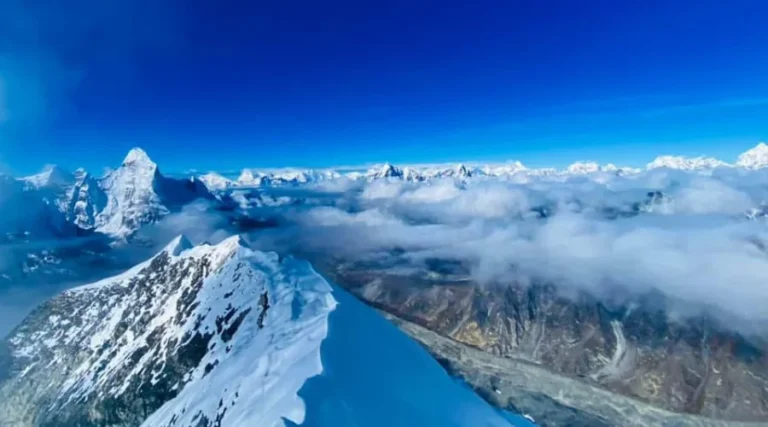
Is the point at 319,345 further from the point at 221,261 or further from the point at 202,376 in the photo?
the point at 221,261

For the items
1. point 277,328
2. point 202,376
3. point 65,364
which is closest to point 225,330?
point 202,376

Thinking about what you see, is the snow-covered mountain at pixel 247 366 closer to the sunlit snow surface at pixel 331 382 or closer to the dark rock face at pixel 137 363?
the sunlit snow surface at pixel 331 382

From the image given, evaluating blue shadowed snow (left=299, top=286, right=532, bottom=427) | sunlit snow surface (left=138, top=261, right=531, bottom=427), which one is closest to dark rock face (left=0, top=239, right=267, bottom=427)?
sunlit snow surface (left=138, top=261, right=531, bottom=427)

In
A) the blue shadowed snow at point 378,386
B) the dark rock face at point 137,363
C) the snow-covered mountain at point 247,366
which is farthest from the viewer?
the dark rock face at point 137,363

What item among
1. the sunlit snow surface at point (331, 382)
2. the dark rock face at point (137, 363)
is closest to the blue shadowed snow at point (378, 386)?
the sunlit snow surface at point (331, 382)

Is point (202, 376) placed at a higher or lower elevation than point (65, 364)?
higher

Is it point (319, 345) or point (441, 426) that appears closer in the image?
point (441, 426)

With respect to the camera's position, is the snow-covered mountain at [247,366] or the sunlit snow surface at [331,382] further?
the snow-covered mountain at [247,366]
